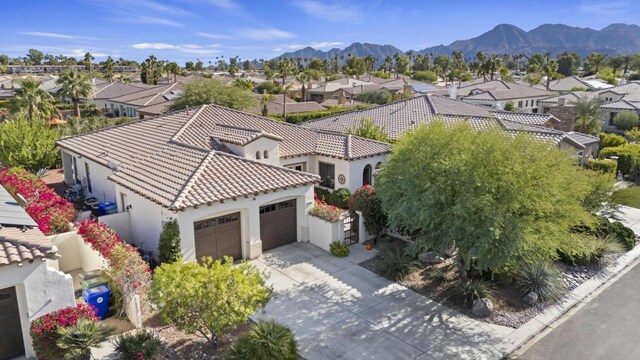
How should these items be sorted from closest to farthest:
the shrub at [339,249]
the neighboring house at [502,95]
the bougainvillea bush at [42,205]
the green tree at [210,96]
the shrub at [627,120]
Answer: the bougainvillea bush at [42,205] → the shrub at [339,249] → the green tree at [210,96] → the shrub at [627,120] → the neighboring house at [502,95]

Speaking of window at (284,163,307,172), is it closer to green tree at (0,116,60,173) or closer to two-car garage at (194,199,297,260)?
two-car garage at (194,199,297,260)

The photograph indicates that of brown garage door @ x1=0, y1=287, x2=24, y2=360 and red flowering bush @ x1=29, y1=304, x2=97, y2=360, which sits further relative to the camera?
brown garage door @ x1=0, y1=287, x2=24, y2=360

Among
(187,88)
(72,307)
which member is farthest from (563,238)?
(187,88)

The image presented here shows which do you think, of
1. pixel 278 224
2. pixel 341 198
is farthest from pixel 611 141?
pixel 278 224

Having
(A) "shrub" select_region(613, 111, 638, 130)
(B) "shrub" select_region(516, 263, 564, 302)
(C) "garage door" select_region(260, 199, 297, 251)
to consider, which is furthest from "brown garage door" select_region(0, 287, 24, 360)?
(A) "shrub" select_region(613, 111, 638, 130)

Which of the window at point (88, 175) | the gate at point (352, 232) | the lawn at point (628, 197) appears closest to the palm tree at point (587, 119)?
the lawn at point (628, 197)

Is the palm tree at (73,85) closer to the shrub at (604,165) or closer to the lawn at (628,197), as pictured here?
the shrub at (604,165)
